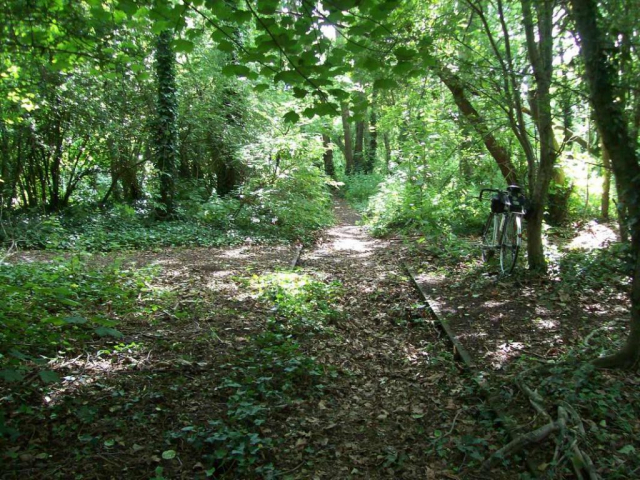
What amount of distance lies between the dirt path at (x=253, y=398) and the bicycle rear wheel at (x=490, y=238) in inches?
86.1

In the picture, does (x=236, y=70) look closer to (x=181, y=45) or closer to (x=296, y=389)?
(x=181, y=45)

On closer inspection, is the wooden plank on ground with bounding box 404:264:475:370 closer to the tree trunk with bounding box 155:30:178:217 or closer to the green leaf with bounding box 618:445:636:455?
the green leaf with bounding box 618:445:636:455

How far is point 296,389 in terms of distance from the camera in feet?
12.7

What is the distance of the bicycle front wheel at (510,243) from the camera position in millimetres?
6621

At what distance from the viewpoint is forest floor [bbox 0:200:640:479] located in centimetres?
288

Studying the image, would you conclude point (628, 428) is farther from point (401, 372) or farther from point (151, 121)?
point (151, 121)

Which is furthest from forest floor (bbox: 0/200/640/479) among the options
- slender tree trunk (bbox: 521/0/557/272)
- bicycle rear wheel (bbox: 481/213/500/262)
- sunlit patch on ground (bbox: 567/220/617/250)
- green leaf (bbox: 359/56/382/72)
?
sunlit patch on ground (bbox: 567/220/617/250)

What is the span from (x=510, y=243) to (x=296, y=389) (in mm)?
4685

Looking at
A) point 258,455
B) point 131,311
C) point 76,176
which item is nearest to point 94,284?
point 131,311

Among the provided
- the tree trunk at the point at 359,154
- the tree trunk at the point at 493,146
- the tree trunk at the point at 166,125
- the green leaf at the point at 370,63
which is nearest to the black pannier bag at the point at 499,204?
the tree trunk at the point at 493,146

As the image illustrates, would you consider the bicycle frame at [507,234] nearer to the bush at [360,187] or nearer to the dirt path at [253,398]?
the dirt path at [253,398]

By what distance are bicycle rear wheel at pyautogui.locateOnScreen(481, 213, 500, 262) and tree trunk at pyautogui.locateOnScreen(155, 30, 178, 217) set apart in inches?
362

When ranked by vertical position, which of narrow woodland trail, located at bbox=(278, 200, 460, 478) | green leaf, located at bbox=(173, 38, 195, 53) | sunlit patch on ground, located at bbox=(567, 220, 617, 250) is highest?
green leaf, located at bbox=(173, 38, 195, 53)

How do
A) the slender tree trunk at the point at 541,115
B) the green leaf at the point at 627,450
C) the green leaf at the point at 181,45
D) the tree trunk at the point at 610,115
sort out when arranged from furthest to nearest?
the slender tree trunk at the point at 541,115 → the tree trunk at the point at 610,115 → the green leaf at the point at 181,45 → the green leaf at the point at 627,450
